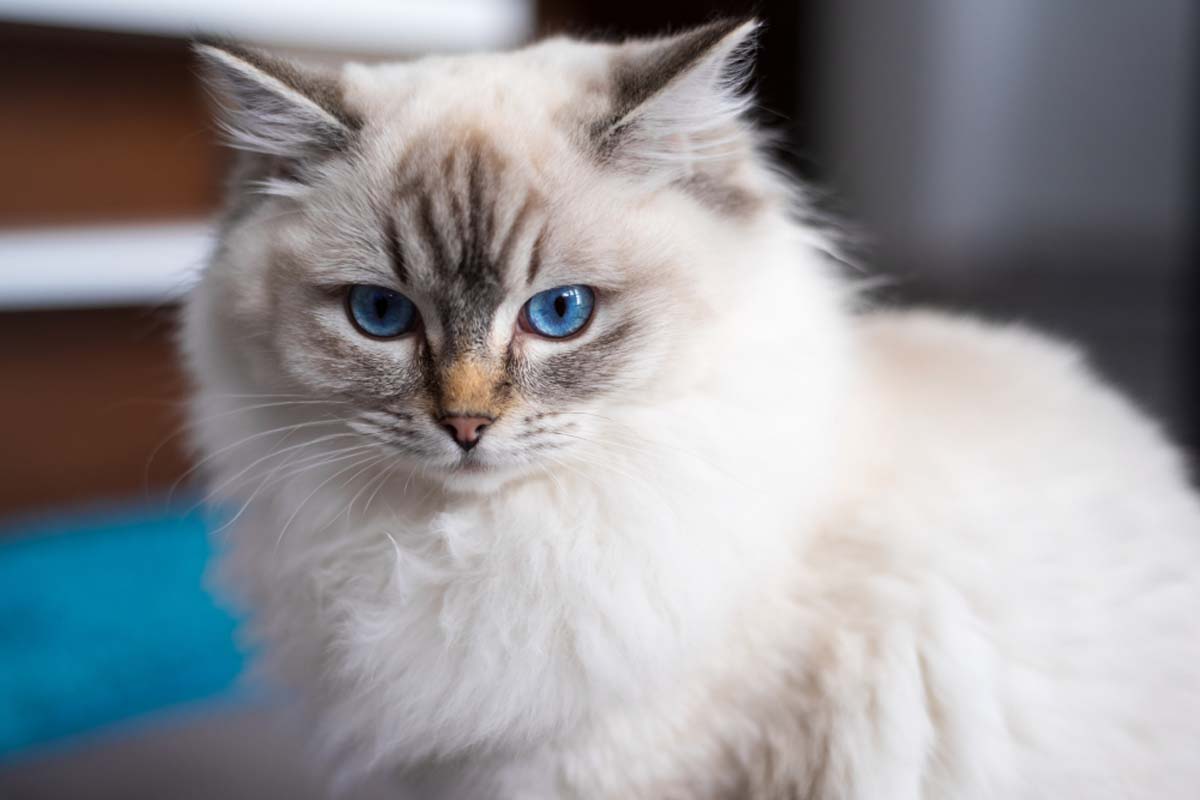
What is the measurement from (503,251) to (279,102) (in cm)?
33

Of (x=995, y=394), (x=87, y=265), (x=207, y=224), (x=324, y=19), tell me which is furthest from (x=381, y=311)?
(x=324, y=19)

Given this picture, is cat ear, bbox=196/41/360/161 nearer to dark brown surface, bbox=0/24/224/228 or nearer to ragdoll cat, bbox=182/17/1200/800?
ragdoll cat, bbox=182/17/1200/800

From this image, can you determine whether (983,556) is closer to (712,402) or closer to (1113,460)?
(1113,460)

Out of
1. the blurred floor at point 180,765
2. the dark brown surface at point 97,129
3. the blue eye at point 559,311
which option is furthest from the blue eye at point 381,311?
the dark brown surface at point 97,129

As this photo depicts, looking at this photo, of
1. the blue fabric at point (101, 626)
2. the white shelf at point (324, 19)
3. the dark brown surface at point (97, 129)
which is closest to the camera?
the blue fabric at point (101, 626)

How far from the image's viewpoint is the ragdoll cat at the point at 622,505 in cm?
118

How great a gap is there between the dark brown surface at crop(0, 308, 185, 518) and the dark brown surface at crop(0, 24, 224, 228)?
0.39 m

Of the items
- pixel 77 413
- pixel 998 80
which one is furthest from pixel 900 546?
pixel 998 80

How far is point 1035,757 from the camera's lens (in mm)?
1197

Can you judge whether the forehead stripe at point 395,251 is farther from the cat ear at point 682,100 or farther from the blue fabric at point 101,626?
the blue fabric at point 101,626

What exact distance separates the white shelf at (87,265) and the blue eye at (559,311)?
2.35 metres

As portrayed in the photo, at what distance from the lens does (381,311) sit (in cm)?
121

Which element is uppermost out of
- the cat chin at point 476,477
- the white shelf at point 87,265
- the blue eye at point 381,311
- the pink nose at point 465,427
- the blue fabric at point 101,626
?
the blue eye at point 381,311

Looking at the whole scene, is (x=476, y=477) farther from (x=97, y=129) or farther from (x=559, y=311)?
(x=97, y=129)
